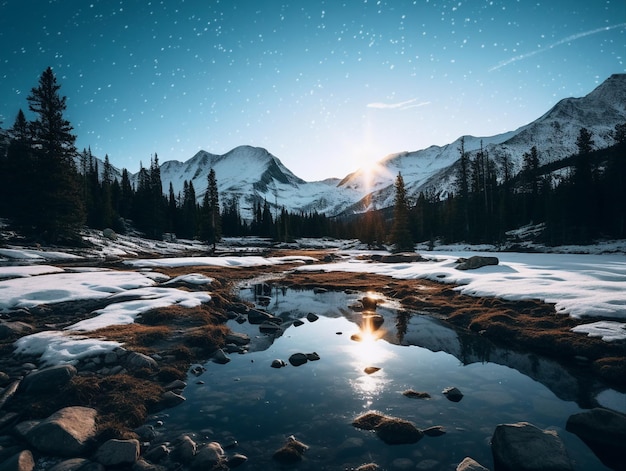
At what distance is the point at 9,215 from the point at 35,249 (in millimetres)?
27917

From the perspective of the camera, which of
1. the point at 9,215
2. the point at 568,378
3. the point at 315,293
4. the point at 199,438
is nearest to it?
the point at 199,438

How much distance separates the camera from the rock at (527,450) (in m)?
5.67

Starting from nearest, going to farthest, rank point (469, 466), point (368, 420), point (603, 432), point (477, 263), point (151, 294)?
point (469, 466) < point (603, 432) < point (368, 420) < point (151, 294) < point (477, 263)

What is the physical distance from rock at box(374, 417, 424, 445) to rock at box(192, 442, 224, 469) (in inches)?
128

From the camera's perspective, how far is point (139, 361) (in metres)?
9.59

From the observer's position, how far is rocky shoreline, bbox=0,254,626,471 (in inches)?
227

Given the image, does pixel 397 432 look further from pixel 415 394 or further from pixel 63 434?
pixel 63 434

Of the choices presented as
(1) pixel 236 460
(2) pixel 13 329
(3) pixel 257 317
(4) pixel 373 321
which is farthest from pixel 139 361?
(4) pixel 373 321

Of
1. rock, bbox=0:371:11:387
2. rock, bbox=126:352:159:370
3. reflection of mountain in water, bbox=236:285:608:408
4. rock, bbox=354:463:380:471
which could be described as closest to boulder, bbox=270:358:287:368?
reflection of mountain in water, bbox=236:285:608:408

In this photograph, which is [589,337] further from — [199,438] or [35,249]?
[35,249]

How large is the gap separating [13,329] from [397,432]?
13.1 metres

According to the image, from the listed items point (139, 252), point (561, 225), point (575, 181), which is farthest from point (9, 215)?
point (575, 181)

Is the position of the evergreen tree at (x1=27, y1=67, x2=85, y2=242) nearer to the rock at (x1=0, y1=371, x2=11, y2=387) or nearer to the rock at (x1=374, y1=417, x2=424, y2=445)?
the rock at (x1=0, y1=371, x2=11, y2=387)

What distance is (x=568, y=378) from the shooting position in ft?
31.4
